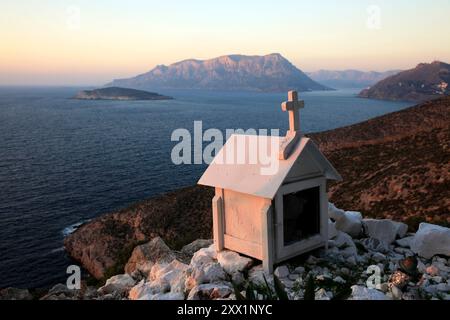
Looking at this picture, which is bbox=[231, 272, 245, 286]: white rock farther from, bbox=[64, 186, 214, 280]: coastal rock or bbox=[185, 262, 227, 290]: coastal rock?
bbox=[64, 186, 214, 280]: coastal rock

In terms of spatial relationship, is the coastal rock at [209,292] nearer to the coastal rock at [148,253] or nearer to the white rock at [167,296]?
the white rock at [167,296]

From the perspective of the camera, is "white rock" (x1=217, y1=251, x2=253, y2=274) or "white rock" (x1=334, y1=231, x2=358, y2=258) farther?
"white rock" (x1=334, y1=231, x2=358, y2=258)

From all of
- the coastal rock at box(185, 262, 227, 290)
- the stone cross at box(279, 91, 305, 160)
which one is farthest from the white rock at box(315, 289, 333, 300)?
the stone cross at box(279, 91, 305, 160)

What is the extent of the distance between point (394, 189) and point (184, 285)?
20.5m

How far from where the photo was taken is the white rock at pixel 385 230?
38.9ft

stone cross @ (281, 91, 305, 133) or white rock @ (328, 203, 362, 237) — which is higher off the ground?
stone cross @ (281, 91, 305, 133)

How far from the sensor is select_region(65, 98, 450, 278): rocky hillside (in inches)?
913

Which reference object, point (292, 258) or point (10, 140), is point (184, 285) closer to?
point (292, 258)

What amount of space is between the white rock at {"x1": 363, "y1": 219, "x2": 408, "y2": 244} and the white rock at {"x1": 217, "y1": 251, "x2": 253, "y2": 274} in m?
4.36

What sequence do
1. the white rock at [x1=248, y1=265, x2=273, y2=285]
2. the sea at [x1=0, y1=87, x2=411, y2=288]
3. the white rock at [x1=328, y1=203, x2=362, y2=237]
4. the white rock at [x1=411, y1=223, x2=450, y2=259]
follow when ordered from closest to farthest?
the white rock at [x1=248, y1=265, x2=273, y2=285] < the white rock at [x1=411, y1=223, x2=450, y2=259] < the white rock at [x1=328, y1=203, x2=362, y2=237] < the sea at [x1=0, y1=87, x2=411, y2=288]

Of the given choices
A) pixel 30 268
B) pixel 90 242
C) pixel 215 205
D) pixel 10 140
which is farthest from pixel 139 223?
pixel 10 140

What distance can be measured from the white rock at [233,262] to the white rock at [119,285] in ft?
8.86

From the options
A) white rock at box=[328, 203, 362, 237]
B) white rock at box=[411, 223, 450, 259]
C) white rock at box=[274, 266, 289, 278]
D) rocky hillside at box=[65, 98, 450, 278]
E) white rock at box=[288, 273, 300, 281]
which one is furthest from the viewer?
rocky hillside at box=[65, 98, 450, 278]

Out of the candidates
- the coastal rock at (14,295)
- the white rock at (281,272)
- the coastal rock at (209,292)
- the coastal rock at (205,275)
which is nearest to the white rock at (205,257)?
the coastal rock at (205,275)
